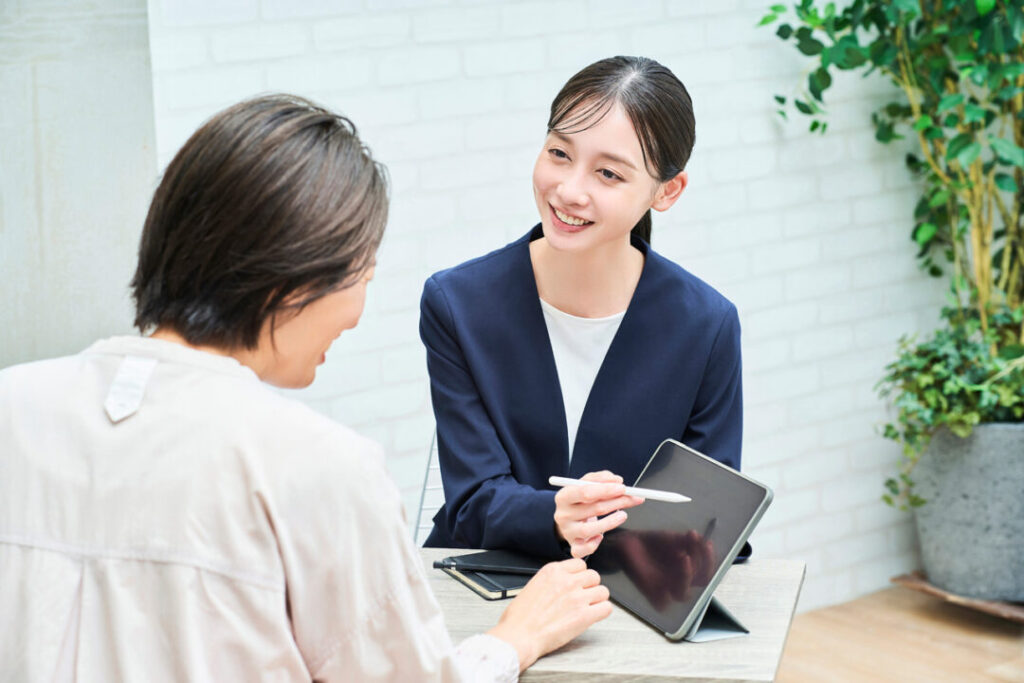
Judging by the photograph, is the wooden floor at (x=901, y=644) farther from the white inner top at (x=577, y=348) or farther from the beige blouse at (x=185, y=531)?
the beige blouse at (x=185, y=531)

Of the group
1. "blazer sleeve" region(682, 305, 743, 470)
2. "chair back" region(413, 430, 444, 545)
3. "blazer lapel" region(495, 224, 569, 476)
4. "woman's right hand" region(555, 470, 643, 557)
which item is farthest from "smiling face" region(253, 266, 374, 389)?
"chair back" region(413, 430, 444, 545)

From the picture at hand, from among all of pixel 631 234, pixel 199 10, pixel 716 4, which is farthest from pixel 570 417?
pixel 716 4

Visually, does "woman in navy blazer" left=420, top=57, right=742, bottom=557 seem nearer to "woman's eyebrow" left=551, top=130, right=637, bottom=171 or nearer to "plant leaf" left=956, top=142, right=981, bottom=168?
"woman's eyebrow" left=551, top=130, right=637, bottom=171

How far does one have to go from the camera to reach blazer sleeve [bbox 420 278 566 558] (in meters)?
1.45

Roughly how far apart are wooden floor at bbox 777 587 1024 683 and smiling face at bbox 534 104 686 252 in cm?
169

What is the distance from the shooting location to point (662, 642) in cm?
120

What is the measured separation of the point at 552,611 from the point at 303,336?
0.43 metres

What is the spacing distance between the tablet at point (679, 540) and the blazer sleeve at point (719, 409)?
0.96 ft

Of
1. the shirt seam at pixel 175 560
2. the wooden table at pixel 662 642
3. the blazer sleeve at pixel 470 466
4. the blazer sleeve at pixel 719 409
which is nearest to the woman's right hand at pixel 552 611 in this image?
the wooden table at pixel 662 642

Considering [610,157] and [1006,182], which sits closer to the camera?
[610,157]

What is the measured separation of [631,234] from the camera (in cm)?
179

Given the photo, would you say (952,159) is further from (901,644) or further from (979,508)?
(901,644)

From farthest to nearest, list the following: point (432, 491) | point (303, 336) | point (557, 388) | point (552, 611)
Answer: point (432, 491) → point (557, 388) → point (552, 611) → point (303, 336)

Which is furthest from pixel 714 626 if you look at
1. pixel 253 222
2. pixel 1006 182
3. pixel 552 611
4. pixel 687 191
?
pixel 1006 182
